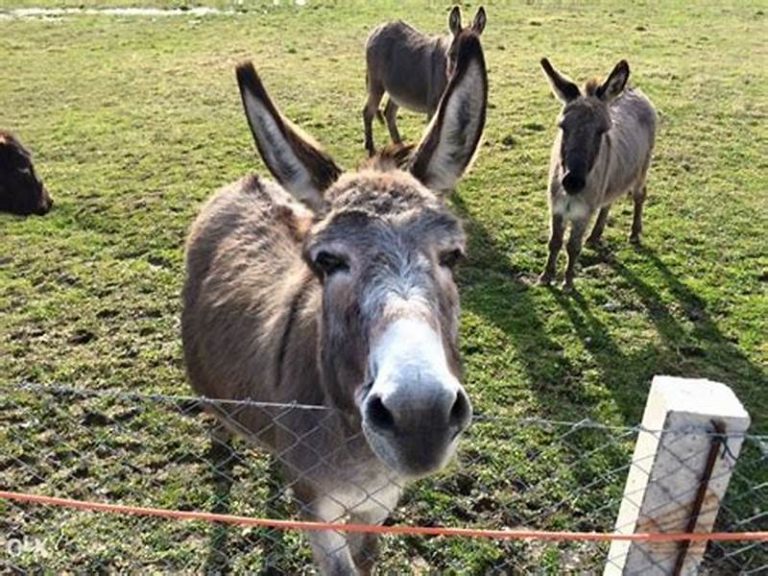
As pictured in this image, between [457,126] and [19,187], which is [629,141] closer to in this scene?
[457,126]

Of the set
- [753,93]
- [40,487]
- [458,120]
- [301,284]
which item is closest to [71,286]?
[40,487]

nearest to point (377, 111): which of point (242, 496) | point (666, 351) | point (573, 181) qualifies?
point (573, 181)

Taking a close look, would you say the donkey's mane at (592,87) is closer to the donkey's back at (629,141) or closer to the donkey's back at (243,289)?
the donkey's back at (629,141)

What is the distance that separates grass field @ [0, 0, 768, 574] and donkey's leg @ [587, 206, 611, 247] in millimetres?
222

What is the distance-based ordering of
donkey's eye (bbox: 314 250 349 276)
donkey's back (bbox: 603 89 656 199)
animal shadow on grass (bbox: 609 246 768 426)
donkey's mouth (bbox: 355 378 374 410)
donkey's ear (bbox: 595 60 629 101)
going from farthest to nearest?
donkey's back (bbox: 603 89 656 199) → donkey's ear (bbox: 595 60 629 101) → animal shadow on grass (bbox: 609 246 768 426) → donkey's eye (bbox: 314 250 349 276) → donkey's mouth (bbox: 355 378 374 410)

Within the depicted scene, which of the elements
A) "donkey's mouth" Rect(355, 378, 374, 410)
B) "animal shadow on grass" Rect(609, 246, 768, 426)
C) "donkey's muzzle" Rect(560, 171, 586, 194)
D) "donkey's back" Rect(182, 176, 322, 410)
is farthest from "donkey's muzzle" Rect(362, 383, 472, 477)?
"donkey's muzzle" Rect(560, 171, 586, 194)

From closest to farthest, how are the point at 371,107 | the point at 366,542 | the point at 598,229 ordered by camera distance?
1. the point at 366,542
2. the point at 598,229
3. the point at 371,107

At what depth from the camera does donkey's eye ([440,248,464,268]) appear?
2.45 metres

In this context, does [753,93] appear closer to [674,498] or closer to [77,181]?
[77,181]

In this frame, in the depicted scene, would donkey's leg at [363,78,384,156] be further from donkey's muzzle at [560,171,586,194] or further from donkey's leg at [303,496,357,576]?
donkey's leg at [303,496,357,576]

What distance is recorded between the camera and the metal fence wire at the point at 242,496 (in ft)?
12.4

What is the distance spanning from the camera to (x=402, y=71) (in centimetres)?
1033

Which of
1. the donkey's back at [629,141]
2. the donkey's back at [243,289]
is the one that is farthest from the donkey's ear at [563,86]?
the donkey's back at [243,289]

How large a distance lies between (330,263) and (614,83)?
4.70 metres
